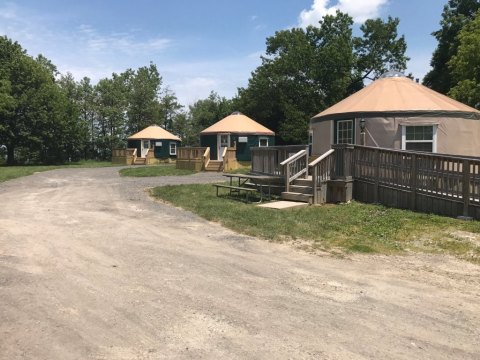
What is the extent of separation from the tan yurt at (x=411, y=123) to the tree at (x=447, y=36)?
21.0 meters

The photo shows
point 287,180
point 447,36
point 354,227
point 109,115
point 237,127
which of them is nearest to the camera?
point 354,227

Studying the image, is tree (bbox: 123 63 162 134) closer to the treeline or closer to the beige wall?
the treeline

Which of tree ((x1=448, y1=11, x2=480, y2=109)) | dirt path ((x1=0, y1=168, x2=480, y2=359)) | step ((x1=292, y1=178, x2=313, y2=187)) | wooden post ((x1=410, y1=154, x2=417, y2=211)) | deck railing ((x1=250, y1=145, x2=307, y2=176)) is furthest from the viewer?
tree ((x1=448, y1=11, x2=480, y2=109))

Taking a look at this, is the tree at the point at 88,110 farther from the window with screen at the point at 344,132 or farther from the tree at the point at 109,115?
the window with screen at the point at 344,132

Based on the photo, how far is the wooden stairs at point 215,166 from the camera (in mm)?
A: 24484

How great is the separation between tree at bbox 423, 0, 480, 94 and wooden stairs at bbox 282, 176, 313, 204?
25751mm

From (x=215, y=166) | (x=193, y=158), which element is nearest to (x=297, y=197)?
(x=215, y=166)

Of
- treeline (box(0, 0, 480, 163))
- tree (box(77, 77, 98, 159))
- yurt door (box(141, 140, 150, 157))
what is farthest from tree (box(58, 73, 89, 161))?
yurt door (box(141, 140, 150, 157))

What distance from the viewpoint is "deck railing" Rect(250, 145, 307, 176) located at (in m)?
12.6

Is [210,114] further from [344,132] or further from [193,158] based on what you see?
[344,132]

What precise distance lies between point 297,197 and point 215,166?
13886 millimetres

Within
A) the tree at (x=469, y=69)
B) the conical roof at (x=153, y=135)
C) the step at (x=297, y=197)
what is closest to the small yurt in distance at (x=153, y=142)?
the conical roof at (x=153, y=135)

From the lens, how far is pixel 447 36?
33.8 m

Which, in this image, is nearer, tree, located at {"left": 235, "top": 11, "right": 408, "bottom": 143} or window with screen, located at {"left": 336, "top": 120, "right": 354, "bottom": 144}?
window with screen, located at {"left": 336, "top": 120, "right": 354, "bottom": 144}
